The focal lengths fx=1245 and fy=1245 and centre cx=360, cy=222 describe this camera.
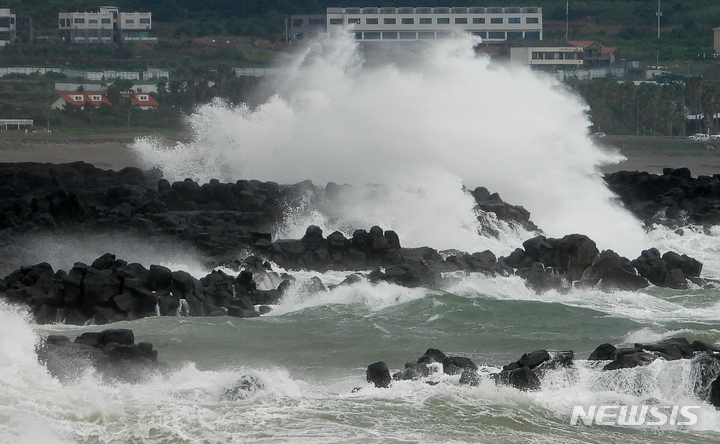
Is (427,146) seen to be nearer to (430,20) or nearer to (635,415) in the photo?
(635,415)

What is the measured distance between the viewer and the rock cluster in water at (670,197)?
25.1 m

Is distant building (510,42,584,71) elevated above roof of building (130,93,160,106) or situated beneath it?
elevated above

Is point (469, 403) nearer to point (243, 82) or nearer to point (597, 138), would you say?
point (597, 138)

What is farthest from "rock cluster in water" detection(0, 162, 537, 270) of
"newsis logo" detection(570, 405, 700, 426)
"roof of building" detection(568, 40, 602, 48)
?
"roof of building" detection(568, 40, 602, 48)

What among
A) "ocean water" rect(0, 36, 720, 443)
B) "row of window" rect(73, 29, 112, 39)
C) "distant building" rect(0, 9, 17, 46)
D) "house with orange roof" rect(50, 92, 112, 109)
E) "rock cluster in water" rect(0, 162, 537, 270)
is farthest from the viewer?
"row of window" rect(73, 29, 112, 39)

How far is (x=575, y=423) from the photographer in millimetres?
10055

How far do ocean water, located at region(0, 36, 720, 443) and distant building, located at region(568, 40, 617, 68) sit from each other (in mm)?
35391

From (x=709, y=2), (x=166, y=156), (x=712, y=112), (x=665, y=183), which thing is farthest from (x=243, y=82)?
(x=709, y=2)

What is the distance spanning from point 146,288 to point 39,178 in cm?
1198

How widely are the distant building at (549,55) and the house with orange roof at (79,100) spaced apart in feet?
66.9

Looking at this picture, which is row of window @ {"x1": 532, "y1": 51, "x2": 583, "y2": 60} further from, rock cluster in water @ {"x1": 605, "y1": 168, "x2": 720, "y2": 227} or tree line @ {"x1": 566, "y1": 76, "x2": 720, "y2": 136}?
rock cluster in water @ {"x1": 605, "y1": 168, "x2": 720, "y2": 227}

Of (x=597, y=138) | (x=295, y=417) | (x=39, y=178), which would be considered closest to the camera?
(x=295, y=417)

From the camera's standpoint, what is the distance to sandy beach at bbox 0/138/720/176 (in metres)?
40.7

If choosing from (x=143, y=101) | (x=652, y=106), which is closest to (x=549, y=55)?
(x=652, y=106)
